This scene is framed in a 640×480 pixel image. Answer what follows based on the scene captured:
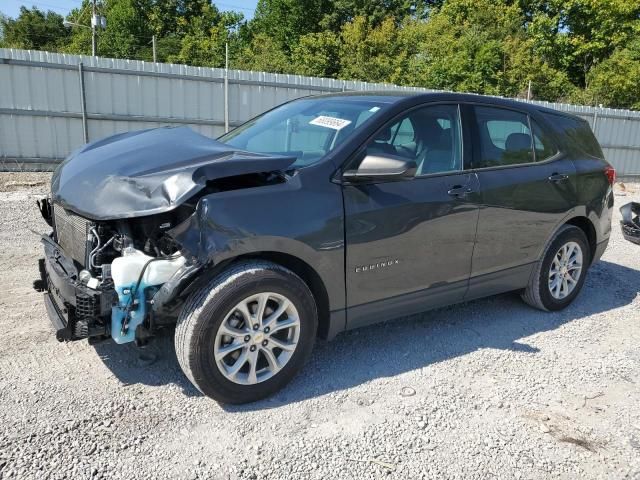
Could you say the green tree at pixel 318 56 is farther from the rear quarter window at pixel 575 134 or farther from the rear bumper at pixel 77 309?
the rear bumper at pixel 77 309

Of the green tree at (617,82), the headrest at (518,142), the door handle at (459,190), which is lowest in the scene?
the door handle at (459,190)

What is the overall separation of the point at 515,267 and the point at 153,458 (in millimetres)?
3041

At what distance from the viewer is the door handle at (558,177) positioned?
4.40 metres

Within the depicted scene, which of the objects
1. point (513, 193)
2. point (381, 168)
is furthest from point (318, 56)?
point (381, 168)

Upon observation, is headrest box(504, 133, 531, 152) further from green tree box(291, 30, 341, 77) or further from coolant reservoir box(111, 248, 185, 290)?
green tree box(291, 30, 341, 77)

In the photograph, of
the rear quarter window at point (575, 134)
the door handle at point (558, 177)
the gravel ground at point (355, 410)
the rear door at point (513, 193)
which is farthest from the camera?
the rear quarter window at point (575, 134)

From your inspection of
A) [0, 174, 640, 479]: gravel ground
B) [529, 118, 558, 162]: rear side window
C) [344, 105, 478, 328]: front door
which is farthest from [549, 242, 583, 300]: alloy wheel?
[344, 105, 478, 328]: front door

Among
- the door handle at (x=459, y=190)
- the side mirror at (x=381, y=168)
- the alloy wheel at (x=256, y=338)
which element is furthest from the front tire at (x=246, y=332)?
the door handle at (x=459, y=190)

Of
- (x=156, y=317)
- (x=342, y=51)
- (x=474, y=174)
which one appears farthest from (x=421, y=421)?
(x=342, y=51)

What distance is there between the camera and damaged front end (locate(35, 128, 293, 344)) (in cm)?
274

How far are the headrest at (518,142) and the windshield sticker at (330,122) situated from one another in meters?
1.46

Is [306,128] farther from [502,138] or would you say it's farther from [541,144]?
[541,144]

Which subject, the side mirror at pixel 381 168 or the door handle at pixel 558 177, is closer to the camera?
A: the side mirror at pixel 381 168

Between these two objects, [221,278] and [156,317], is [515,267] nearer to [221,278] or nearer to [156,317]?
[221,278]
